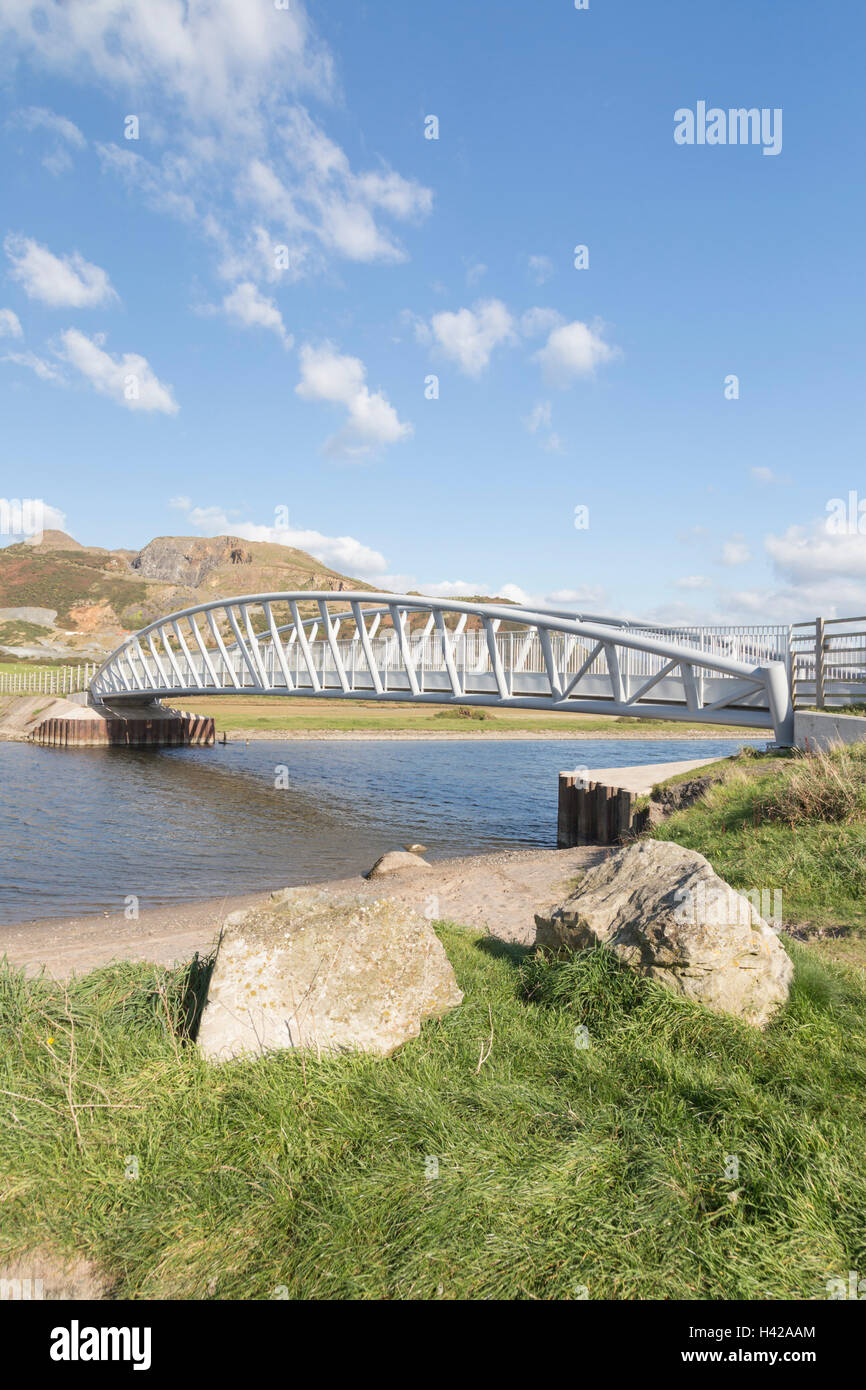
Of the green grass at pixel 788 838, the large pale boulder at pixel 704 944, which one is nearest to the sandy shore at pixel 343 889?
the green grass at pixel 788 838

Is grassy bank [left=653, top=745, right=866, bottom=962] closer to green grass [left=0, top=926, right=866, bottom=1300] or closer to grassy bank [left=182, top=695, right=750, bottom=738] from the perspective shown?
green grass [left=0, top=926, right=866, bottom=1300]

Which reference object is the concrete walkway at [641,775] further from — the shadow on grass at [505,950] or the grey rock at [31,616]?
the grey rock at [31,616]

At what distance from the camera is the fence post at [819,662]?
18.9 meters

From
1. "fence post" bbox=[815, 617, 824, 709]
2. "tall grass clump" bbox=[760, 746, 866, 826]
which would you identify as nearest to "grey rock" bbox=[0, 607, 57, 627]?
"fence post" bbox=[815, 617, 824, 709]

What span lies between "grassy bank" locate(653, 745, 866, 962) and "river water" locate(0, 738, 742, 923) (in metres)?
8.77

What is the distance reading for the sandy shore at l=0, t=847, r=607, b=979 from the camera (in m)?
10.3

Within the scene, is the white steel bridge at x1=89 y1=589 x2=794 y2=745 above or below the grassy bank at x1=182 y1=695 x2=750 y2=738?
above

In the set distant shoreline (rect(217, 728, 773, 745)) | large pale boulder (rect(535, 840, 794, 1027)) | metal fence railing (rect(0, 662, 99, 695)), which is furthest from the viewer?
metal fence railing (rect(0, 662, 99, 695))

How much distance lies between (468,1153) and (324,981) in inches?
61.5

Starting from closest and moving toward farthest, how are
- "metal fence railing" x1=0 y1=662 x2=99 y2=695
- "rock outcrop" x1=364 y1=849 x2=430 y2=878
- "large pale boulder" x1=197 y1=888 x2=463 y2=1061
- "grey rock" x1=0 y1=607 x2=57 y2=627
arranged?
"large pale boulder" x1=197 y1=888 x2=463 y2=1061
"rock outcrop" x1=364 y1=849 x2=430 y2=878
"metal fence railing" x1=0 y1=662 x2=99 y2=695
"grey rock" x1=0 y1=607 x2=57 y2=627

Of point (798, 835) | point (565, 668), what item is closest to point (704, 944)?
point (798, 835)

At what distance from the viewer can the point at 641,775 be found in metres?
21.0
